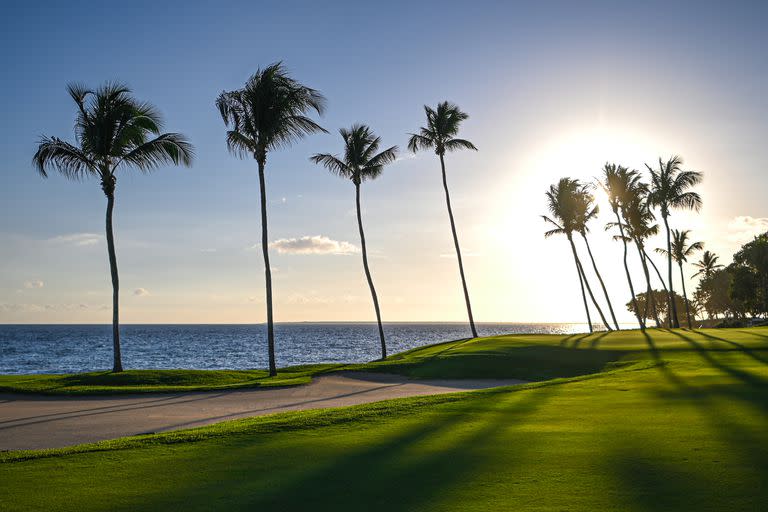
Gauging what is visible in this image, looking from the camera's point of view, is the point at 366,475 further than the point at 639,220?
No

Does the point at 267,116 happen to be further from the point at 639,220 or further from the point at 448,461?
the point at 639,220

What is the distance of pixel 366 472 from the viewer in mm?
7328

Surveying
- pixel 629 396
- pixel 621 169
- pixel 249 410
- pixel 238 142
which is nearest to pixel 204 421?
pixel 249 410

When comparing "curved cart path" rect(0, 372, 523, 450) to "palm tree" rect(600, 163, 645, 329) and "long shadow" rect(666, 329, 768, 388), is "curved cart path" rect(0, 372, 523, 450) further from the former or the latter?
"palm tree" rect(600, 163, 645, 329)

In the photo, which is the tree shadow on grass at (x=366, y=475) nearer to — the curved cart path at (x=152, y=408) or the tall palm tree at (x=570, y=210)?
the curved cart path at (x=152, y=408)

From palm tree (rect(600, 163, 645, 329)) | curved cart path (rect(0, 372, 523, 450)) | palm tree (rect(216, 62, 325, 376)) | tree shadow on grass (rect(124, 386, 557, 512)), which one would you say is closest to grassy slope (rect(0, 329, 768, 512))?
tree shadow on grass (rect(124, 386, 557, 512))

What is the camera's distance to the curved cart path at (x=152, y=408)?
12.5 metres

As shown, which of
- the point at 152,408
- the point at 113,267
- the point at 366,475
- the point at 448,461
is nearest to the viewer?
the point at 366,475

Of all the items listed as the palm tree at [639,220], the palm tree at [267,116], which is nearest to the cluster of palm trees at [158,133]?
the palm tree at [267,116]

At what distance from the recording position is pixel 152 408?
16516 mm

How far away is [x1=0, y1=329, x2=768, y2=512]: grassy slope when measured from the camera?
621cm

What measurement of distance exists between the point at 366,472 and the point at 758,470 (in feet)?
16.1

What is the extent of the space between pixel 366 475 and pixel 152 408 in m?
11.7

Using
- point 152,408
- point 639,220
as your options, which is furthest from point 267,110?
point 639,220
